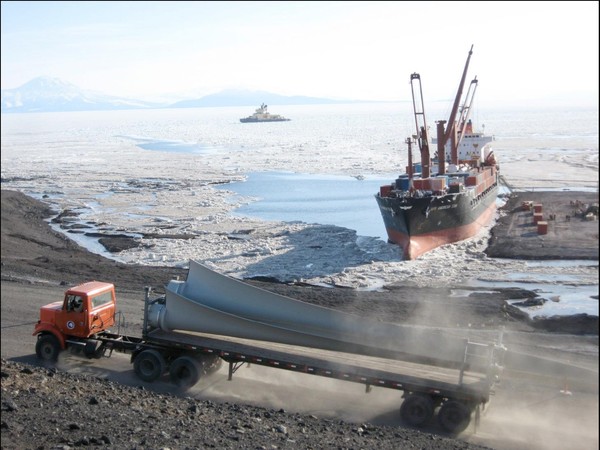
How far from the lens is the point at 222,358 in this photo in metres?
8.80

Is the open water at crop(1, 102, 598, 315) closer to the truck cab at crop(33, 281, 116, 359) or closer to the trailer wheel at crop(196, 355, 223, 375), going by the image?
the trailer wheel at crop(196, 355, 223, 375)

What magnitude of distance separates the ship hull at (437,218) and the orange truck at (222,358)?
27.2ft

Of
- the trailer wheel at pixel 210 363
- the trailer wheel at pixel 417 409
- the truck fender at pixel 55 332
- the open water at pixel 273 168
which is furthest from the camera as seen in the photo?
the open water at pixel 273 168

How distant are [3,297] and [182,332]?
6.72 metres

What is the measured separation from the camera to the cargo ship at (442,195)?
1573 centimetres

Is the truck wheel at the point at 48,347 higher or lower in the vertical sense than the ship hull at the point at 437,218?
lower

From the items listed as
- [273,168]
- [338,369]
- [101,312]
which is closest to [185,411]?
[338,369]

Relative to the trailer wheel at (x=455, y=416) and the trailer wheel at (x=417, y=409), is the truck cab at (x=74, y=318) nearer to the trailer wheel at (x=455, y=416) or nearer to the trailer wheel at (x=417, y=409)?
the trailer wheel at (x=417, y=409)

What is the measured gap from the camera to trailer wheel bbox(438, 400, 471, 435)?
7497 millimetres

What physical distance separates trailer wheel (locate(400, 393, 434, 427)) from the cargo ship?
6481 millimetres

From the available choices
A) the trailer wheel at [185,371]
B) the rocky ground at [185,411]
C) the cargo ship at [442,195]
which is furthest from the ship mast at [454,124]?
the trailer wheel at [185,371]

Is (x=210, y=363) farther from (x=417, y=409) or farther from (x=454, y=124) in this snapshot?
(x=454, y=124)

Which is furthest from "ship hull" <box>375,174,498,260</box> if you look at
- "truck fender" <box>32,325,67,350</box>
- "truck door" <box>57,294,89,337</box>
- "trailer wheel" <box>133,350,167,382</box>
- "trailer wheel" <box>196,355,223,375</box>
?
"truck fender" <box>32,325,67,350</box>

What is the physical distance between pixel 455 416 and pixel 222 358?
3.14 m
